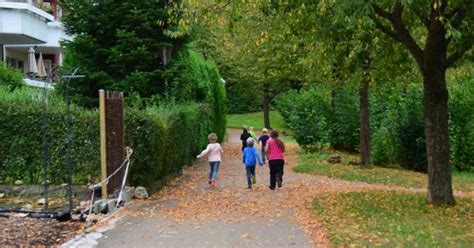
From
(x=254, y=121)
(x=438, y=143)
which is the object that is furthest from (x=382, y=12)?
(x=254, y=121)

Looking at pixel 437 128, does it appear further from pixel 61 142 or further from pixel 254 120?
pixel 254 120

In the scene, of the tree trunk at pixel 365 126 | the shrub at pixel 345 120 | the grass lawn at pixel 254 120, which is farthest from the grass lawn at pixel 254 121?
the tree trunk at pixel 365 126

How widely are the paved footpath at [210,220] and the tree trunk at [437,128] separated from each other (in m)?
3.07

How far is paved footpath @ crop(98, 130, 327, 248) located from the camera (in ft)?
31.8

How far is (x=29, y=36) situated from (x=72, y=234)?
20.0 metres

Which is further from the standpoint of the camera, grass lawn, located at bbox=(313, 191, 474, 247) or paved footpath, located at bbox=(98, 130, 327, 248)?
paved footpath, located at bbox=(98, 130, 327, 248)

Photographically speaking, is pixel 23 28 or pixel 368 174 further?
pixel 23 28

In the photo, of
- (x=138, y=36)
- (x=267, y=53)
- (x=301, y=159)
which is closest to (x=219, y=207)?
(x=138, y=36)

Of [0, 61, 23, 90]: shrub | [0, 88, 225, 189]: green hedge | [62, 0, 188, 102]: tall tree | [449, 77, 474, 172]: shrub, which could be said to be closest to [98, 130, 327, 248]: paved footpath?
[0, 88, 225, 189]: green hedge

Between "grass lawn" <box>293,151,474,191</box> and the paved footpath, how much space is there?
14.1 feet

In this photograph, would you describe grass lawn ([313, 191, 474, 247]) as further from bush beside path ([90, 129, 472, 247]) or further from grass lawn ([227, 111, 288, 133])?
grass lawn ([227, 111, 288, 133])

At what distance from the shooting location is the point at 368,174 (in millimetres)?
21500

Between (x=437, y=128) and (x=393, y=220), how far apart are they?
284 cm

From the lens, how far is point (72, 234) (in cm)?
1027
